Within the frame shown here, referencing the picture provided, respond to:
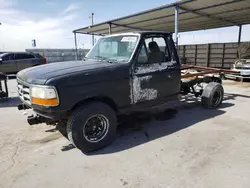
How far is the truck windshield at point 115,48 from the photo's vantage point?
390 cm

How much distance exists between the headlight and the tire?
419 millimetres

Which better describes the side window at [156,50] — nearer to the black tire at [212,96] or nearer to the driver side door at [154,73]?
the driver side door at [154,73]

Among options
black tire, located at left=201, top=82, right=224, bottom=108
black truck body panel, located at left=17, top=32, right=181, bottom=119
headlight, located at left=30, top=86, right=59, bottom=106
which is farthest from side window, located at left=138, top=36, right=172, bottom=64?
black tire, located at left=201, top=82, right=224, bottom=108

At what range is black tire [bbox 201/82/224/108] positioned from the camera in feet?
18.5

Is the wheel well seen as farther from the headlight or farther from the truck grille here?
the truck grille

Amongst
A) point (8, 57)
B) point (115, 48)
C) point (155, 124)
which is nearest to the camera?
point (115, 48)

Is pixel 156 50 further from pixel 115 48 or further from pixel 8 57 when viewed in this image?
pixel 8 57

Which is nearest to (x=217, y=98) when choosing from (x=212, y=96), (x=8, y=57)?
(x=212, y=96)

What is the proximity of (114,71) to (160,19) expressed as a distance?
1006 cm

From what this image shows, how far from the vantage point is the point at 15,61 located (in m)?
14.7

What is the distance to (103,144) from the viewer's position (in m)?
3.53

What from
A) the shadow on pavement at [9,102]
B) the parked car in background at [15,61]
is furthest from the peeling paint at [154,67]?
the parked car in background at [15,61]

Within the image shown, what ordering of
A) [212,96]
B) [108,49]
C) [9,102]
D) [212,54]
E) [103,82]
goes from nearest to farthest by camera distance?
[103,82] < [108,49] < [212,96] < [9,102] < [212,54]

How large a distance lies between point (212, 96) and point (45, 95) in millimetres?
4534
